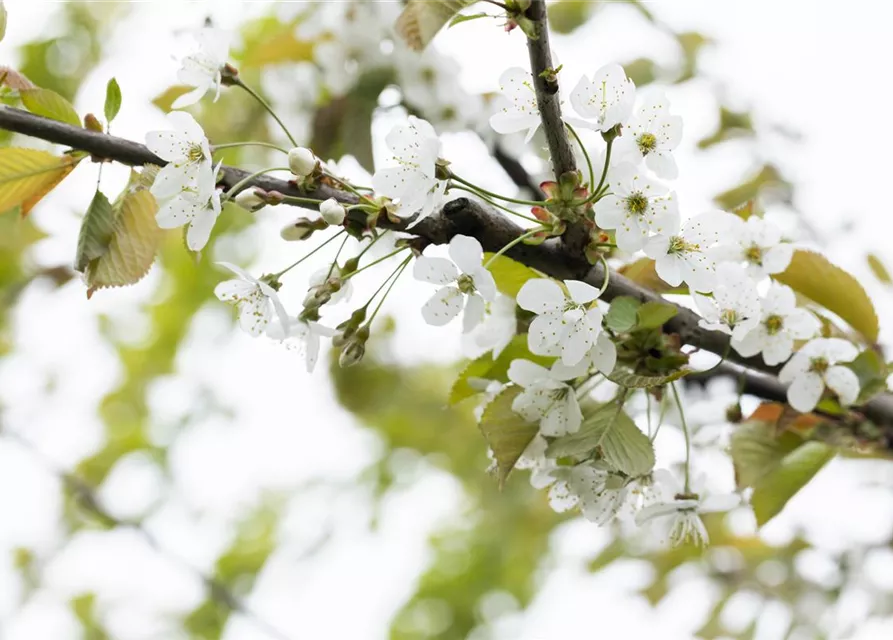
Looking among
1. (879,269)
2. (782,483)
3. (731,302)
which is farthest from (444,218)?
(879,269)

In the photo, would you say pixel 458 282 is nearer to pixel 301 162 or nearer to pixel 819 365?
pixel 301 162

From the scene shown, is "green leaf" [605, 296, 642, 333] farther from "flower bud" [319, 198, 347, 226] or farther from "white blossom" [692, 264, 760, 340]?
"flower bud" [319, 198, 347, 226]

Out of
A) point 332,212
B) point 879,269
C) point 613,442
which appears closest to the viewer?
point 332,212

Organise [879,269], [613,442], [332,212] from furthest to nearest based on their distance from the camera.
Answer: [879,269], [613,442], [332,212]

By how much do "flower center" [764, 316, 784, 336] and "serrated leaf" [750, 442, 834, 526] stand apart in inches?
7.0

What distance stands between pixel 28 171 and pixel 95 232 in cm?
9

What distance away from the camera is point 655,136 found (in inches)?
24.8

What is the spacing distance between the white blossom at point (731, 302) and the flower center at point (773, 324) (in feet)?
0.32

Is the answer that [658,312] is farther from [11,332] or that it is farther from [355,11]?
[11,332]

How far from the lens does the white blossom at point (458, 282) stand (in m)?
0.59

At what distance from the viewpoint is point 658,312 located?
66 cm

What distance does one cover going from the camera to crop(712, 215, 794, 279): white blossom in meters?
0.76

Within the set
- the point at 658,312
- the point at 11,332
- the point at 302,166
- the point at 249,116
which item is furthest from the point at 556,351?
the point at 11,332

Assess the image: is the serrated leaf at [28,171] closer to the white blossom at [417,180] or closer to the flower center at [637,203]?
the white blossom at [417,180]
